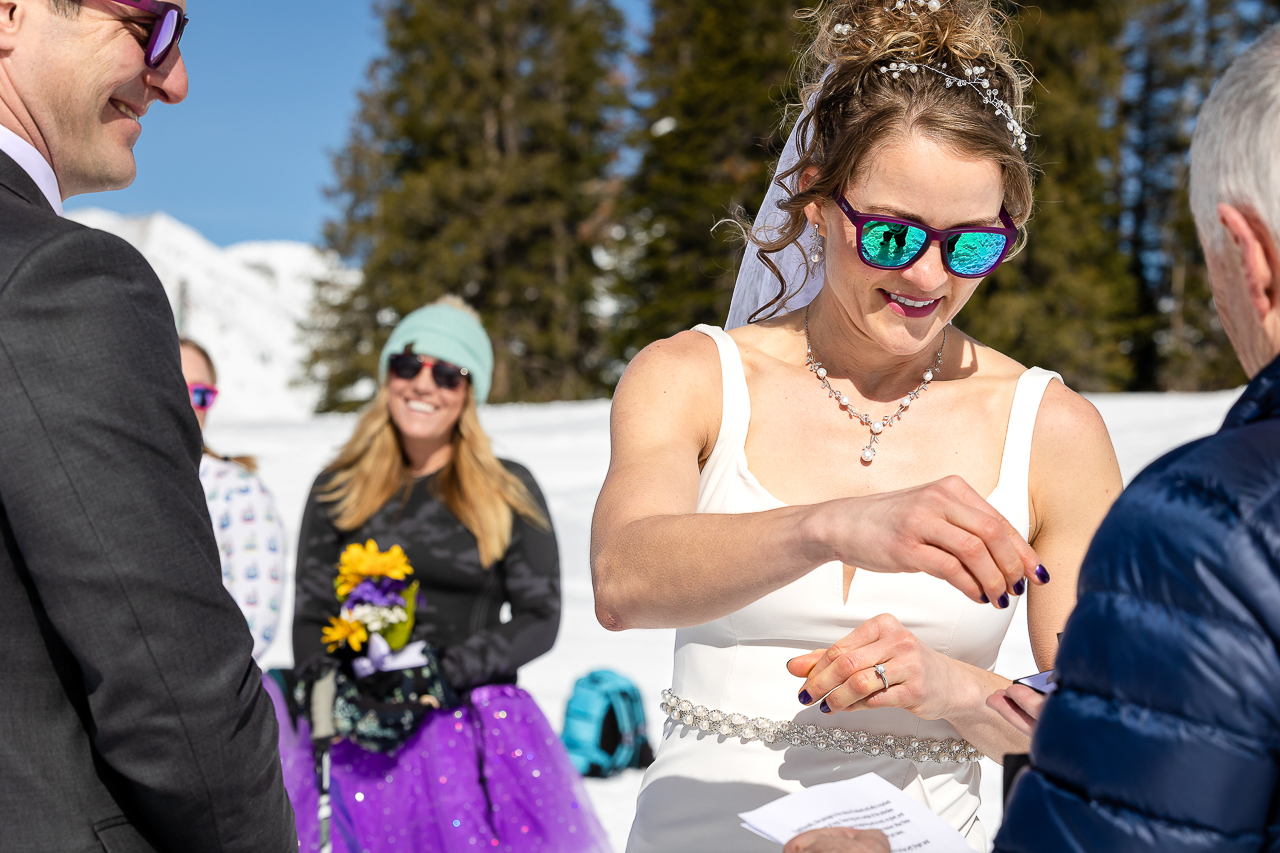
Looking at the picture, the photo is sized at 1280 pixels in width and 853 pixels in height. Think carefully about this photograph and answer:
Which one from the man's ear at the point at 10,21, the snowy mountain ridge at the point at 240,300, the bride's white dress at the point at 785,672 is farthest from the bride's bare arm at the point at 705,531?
the snowy mountain ridge at the point at 240,300

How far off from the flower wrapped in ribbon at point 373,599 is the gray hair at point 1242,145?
2.65 m

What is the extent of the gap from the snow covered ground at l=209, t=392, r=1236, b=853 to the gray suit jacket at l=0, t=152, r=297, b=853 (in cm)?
312

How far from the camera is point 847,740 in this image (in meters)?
1.83

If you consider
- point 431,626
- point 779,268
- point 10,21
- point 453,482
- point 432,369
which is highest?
point 10,21

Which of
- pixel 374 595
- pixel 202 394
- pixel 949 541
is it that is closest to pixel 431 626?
pixel 374 595

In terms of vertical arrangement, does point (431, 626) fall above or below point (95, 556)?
below

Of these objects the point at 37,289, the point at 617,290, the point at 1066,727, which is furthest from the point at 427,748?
the point at 617,290

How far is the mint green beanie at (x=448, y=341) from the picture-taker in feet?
12.5

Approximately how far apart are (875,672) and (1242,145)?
87cm

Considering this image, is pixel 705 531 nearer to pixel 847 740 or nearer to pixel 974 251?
pixel 847 740

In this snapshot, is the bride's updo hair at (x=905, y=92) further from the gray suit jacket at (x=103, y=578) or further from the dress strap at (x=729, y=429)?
the gray suit jacket at (x=103, y=578)

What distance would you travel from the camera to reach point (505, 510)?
142 inches

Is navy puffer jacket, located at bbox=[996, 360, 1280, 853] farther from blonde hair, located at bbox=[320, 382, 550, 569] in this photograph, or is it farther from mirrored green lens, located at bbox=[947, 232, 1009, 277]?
blonde hair, located at bbox=[320, 382, 550, 569]

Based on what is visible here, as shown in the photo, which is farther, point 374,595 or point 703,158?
point 703,158
